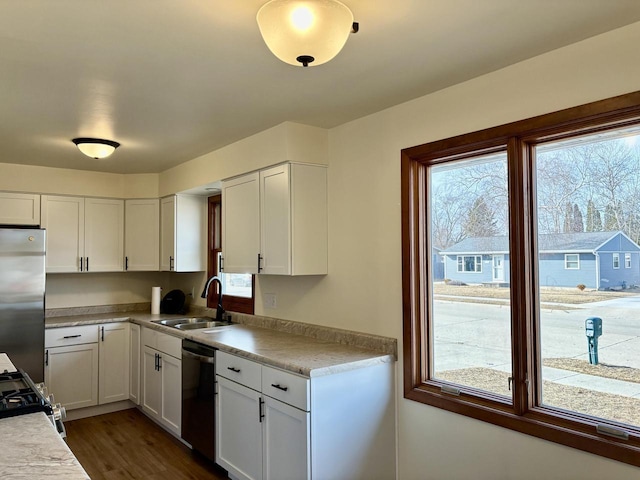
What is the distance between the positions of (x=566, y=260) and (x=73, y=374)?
4097mm

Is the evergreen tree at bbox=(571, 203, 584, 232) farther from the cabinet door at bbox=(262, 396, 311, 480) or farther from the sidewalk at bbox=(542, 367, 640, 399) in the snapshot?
the cabinet door at bbox=(262, 396, 311, 480)

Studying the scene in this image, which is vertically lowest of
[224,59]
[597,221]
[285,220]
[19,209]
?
[597,221]

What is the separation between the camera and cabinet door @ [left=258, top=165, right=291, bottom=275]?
317 cm

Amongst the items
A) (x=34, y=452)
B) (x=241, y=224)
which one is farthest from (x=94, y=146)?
(x=34, y=452)

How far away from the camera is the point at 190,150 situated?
156 inches

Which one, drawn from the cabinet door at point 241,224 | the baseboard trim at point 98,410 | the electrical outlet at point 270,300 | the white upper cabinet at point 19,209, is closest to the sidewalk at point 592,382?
the cabinet door at point 241,224

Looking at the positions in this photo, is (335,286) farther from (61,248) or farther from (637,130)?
(61,248)

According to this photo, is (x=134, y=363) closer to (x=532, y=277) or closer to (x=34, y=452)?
(x=34, y=452)

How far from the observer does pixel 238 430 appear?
2.96m

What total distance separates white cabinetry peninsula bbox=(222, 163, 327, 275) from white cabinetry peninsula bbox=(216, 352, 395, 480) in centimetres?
73

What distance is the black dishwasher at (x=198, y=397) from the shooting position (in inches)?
128

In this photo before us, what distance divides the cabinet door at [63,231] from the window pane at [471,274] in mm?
3552

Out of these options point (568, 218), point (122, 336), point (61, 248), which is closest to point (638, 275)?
point (568, 218)

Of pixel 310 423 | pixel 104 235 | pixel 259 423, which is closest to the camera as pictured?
pixel 310 423
